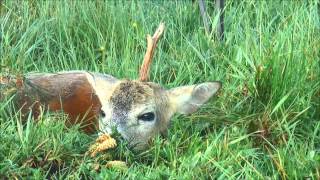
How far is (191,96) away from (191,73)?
0.88 m

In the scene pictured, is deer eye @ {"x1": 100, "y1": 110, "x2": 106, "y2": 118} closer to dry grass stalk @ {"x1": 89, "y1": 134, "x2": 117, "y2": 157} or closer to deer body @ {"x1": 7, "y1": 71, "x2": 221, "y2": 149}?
deer body @ {"x1": 7, "y1": 71, "x2": 221, "y2": 149}

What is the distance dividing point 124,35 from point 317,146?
7.40 ft

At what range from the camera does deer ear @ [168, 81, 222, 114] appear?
5560 mm

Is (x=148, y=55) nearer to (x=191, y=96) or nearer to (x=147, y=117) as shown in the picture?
(x=191, y=96)

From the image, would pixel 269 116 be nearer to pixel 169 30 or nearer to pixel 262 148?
pixel 262 148

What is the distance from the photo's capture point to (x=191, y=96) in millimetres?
5602

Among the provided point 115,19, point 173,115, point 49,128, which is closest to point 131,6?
point 115,19

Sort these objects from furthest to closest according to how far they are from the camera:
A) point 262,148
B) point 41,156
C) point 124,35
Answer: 1. point 124,35
2. point 262,148
3. point 41,156

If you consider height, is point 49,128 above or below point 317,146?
above

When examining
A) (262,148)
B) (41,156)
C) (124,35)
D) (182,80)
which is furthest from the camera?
(124,35)

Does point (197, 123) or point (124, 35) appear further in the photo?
point (124, 35)

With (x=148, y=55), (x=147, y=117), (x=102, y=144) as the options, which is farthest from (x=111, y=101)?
(x=148, y=55)

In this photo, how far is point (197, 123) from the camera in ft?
18.6

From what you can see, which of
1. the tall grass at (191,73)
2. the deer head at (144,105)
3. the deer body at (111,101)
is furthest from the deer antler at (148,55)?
the tall grass at (191,73)
